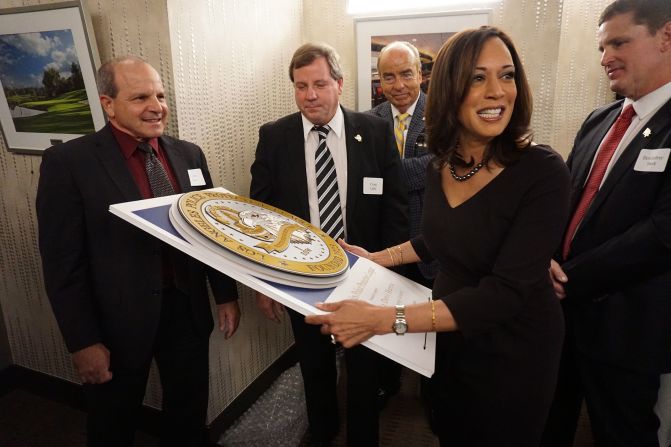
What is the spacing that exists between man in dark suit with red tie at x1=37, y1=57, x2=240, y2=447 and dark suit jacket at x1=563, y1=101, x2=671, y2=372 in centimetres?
164

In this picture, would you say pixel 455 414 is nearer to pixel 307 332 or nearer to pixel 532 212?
pixel 532 212

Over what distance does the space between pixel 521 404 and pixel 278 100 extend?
2.42m

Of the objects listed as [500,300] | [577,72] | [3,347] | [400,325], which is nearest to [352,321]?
[400,325]

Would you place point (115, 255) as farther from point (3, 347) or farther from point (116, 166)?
point (3, 347)

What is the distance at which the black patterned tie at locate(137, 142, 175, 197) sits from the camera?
5.67 feet

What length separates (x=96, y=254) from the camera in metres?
1.65

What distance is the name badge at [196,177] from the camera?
1.88m

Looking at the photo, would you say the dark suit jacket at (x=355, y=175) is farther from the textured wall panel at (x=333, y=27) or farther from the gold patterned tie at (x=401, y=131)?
the textured wall panel at (x=333, y=27)

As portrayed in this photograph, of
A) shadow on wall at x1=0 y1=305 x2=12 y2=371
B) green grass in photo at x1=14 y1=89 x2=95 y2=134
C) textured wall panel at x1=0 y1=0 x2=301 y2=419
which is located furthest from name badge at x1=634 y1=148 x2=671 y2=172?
shadow on wall at x1=0 y1=305 x2=12 y2=371

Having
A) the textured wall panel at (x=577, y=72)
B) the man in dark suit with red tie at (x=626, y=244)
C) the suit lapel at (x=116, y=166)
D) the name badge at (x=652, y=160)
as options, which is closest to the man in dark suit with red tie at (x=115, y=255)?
the suit lapel at (x=116, y=166)

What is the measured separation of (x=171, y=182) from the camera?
5.96 feet

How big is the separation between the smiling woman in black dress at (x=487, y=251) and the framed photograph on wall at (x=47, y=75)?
66.1 inches

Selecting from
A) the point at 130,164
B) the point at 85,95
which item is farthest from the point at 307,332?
the point at 85,95

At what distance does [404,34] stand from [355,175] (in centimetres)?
157
